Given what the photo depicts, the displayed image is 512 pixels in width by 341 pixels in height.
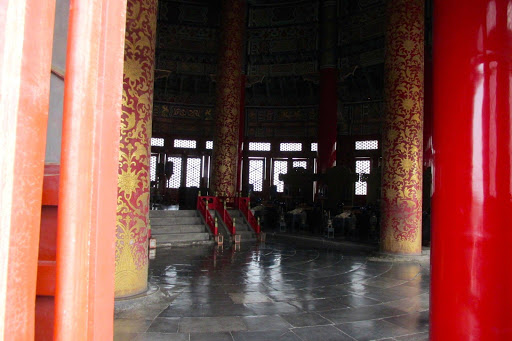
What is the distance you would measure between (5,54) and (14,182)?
20 cm

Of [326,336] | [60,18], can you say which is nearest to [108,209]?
[60,18]

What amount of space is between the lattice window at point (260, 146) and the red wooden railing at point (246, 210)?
23.0ft

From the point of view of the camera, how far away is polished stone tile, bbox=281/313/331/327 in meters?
2.92

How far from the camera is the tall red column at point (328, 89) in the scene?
12336 mm

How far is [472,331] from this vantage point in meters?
1.77

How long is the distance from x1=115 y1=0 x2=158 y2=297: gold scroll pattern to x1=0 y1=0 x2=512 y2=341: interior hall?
0.04ft

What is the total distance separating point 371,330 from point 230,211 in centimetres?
667

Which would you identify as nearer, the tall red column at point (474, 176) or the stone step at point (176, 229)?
the tall red column at point (474, 176)

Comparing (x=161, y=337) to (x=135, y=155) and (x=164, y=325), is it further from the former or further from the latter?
(x=135, y=155)

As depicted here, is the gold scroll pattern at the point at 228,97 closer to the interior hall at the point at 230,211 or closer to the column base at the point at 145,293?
the interior hall at the point at 230,211

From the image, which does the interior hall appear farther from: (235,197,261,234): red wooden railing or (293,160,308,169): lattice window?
(293,160,308,169): lattice window

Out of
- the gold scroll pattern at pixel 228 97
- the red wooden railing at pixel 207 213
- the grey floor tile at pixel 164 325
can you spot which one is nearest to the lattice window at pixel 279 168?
the gold scroll pattern at pixel 228 97

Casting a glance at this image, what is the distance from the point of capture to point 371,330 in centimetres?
281

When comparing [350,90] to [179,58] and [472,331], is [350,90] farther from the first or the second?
[472,331]
